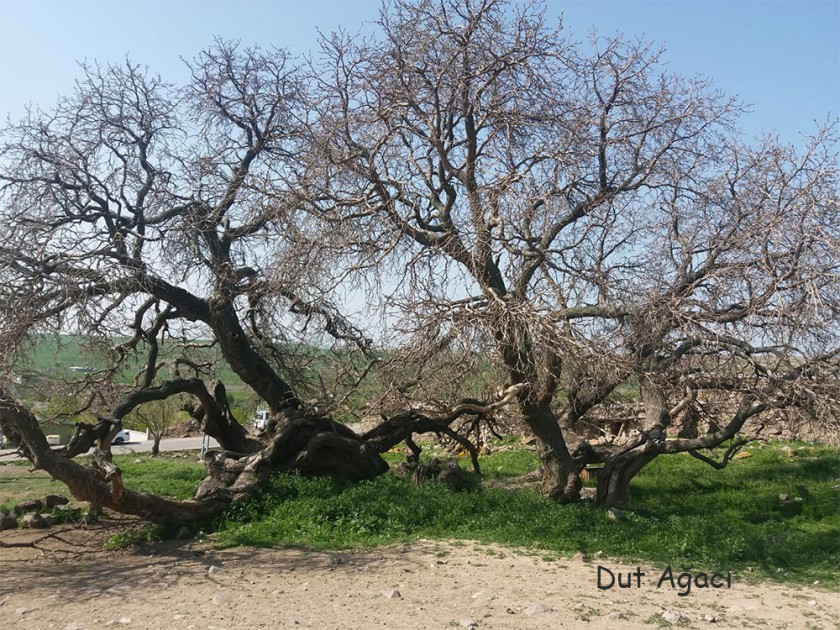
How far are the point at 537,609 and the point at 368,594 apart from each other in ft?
4.50

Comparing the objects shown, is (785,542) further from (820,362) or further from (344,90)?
(344,90)

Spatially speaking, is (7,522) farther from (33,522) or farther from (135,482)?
(135,482)

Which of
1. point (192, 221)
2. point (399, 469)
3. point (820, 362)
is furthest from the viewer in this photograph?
point (399, 469)

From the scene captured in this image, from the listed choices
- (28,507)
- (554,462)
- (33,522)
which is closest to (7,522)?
(33,522)

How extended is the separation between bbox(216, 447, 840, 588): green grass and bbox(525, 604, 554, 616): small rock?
1.92 m

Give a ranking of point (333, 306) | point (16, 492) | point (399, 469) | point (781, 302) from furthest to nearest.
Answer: point (16, 492), point (399, 469), point (333, 306), point (781, 302)

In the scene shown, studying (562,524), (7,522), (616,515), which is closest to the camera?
(562,524)

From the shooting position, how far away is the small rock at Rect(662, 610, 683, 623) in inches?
218

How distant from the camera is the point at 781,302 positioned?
755cm

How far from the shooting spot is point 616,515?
898 cm

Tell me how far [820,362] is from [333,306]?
5855mm

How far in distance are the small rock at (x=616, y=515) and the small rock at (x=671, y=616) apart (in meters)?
3.20

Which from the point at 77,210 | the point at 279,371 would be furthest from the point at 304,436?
the point at 77,210

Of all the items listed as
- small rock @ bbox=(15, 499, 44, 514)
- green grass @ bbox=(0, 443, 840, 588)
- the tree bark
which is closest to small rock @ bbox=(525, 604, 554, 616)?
green grass @ bbox=(0, 443, 840, 588)
